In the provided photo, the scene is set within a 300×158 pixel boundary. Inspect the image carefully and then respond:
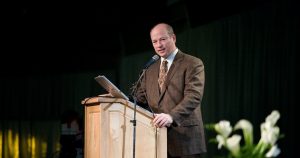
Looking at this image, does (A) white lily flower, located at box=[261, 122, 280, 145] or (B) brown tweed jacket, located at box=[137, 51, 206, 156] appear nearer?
(A) white lily flower, located at box=[261, 122, 280, 145]

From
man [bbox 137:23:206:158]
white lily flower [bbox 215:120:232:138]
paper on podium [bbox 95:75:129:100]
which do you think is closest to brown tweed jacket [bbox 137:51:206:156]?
man [bbox 137:23:206:158]

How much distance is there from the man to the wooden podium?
0.48 feet

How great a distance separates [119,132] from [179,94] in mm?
503

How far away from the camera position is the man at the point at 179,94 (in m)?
3.27

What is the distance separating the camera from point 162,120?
3.11 metres

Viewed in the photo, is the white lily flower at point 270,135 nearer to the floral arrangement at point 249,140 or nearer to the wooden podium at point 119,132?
the floral arrangement at point 249,140

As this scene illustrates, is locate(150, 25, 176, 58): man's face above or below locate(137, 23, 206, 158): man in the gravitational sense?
above

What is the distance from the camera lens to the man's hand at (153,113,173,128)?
122 inches

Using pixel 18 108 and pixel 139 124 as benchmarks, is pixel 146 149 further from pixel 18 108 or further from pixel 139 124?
pixel 18 108

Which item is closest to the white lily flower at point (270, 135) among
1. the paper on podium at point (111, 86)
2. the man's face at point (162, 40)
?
the paper on podium at point (111, 86)

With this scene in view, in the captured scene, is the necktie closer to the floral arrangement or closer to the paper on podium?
the paper on podium

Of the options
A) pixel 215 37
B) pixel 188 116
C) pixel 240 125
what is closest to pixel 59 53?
pixel 215 37

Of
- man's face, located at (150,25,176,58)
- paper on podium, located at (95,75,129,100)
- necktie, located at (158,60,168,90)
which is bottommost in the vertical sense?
paper on podium, located at (95,75,129,100)

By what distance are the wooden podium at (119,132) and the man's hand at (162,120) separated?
53mm
